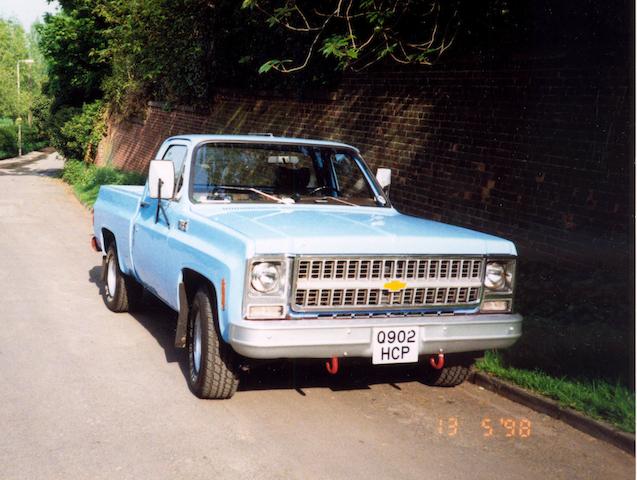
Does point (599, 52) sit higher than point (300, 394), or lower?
higher

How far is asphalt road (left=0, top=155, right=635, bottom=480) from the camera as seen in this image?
Answer: 4.55 m

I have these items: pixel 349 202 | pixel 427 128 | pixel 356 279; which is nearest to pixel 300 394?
pixel 356 279

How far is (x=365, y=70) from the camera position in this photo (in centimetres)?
1197

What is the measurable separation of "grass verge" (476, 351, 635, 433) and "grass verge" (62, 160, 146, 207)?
14.9m

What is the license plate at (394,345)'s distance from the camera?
17.0ft

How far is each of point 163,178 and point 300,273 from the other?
1.86 m

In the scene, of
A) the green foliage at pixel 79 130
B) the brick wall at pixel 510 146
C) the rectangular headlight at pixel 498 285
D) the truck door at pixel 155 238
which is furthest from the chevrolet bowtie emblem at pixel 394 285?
the green foliage at pixel 79 130

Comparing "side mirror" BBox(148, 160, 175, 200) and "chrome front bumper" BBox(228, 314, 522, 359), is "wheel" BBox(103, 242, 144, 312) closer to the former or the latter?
"side mirror" BBox(148, 160, 175, 200)

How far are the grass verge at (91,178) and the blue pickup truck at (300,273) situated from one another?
1359 cm

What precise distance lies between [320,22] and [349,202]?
6071 millimetres

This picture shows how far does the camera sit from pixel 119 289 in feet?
27.6

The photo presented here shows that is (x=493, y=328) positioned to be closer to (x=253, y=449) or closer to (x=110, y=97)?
(x=253, y=449)

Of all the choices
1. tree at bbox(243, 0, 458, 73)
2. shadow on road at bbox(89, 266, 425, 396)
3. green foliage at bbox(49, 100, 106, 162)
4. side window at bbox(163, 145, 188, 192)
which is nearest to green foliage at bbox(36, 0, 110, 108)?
green foliage at bbox(49, 100, 106, 162)

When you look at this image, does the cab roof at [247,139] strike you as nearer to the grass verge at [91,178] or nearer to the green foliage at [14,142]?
the grass verge at [91,178]
